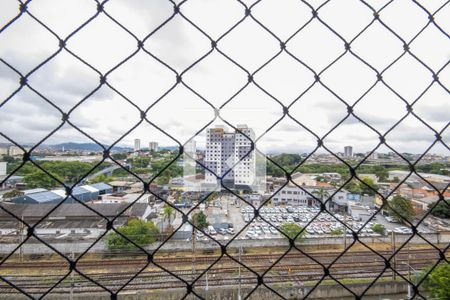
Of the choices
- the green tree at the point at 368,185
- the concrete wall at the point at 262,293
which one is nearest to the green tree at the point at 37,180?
the concrete wall at the point at 262,293

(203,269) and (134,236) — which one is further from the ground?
(134,236)

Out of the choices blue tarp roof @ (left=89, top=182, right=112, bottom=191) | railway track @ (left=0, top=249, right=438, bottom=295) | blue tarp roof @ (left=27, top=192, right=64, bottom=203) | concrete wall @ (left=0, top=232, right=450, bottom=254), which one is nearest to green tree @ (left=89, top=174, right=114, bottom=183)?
blue tarp roof @ (left=89, top=182, right=112, bottom=191)

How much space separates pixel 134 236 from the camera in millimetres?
6523

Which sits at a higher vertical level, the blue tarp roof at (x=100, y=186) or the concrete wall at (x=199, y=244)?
the blue tarp roof at (x=100, y=186)

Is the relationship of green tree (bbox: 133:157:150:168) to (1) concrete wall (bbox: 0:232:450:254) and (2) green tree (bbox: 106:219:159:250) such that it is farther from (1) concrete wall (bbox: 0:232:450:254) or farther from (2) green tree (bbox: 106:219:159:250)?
(1) concrete wall (bbox: 0:232:450:254)

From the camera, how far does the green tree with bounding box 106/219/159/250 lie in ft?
20.6

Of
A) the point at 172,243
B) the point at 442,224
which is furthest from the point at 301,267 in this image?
the point at 442,224

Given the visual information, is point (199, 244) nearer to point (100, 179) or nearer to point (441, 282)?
point (441, 282)

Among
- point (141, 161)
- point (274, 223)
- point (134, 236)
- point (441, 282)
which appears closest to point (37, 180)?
point (134, 236)

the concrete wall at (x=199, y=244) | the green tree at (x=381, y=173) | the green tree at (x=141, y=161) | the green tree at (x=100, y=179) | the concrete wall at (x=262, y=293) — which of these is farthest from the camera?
the green tree at (x=381, y=173)

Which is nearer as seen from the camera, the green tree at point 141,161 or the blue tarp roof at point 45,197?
the green tree at point 141,161

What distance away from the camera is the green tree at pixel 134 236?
629 centimetres

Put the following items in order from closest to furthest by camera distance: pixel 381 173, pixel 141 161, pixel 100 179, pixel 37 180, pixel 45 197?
pixel 141 161 → pixel 45 197 → pixel 37 180 → pixel 100 179 → pixel 381 173

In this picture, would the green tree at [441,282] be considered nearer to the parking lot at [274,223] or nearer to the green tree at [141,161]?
the parking lot at [274,223]
